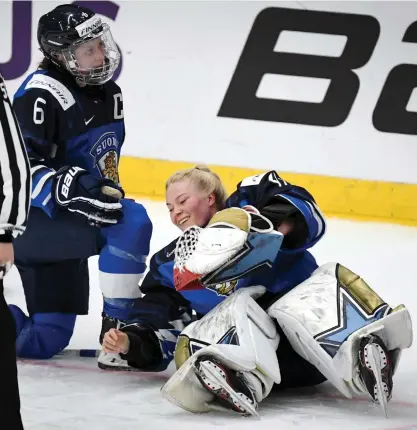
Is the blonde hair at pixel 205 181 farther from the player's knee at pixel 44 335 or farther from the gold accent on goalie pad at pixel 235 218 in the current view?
the player's knee at pixel 44 335

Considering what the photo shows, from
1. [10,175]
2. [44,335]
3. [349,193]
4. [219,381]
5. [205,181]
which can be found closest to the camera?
[10,175]

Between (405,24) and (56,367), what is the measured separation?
2697mm

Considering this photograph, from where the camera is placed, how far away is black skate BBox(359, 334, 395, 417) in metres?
2.70

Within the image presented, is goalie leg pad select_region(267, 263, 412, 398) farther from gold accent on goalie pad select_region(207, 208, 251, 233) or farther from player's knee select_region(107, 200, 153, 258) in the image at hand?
player's knee select_region(107, 200, 153, 258)

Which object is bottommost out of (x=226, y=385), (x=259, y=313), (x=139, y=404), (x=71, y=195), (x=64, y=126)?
(x=139, y=404)

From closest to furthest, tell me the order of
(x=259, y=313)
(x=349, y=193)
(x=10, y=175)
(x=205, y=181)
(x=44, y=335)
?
(x=10, y=175) → (x=259, y=313) → (x=205, y=181) → (x=44, y=335) → (x=349, y=193)

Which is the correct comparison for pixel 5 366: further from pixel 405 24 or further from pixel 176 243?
pixel 405 24

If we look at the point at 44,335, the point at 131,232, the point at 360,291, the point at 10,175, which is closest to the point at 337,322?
the point at 360,291

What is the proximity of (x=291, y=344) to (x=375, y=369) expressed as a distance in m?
0.26

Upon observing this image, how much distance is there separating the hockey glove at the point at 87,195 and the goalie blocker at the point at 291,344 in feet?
1.33

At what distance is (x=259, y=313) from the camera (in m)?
2.81

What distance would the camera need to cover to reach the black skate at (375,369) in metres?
2.70

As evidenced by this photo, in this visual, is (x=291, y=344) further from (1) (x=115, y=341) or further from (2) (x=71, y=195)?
(2) (x=71, y=195)

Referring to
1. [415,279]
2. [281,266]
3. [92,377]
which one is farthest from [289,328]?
[415,279]
